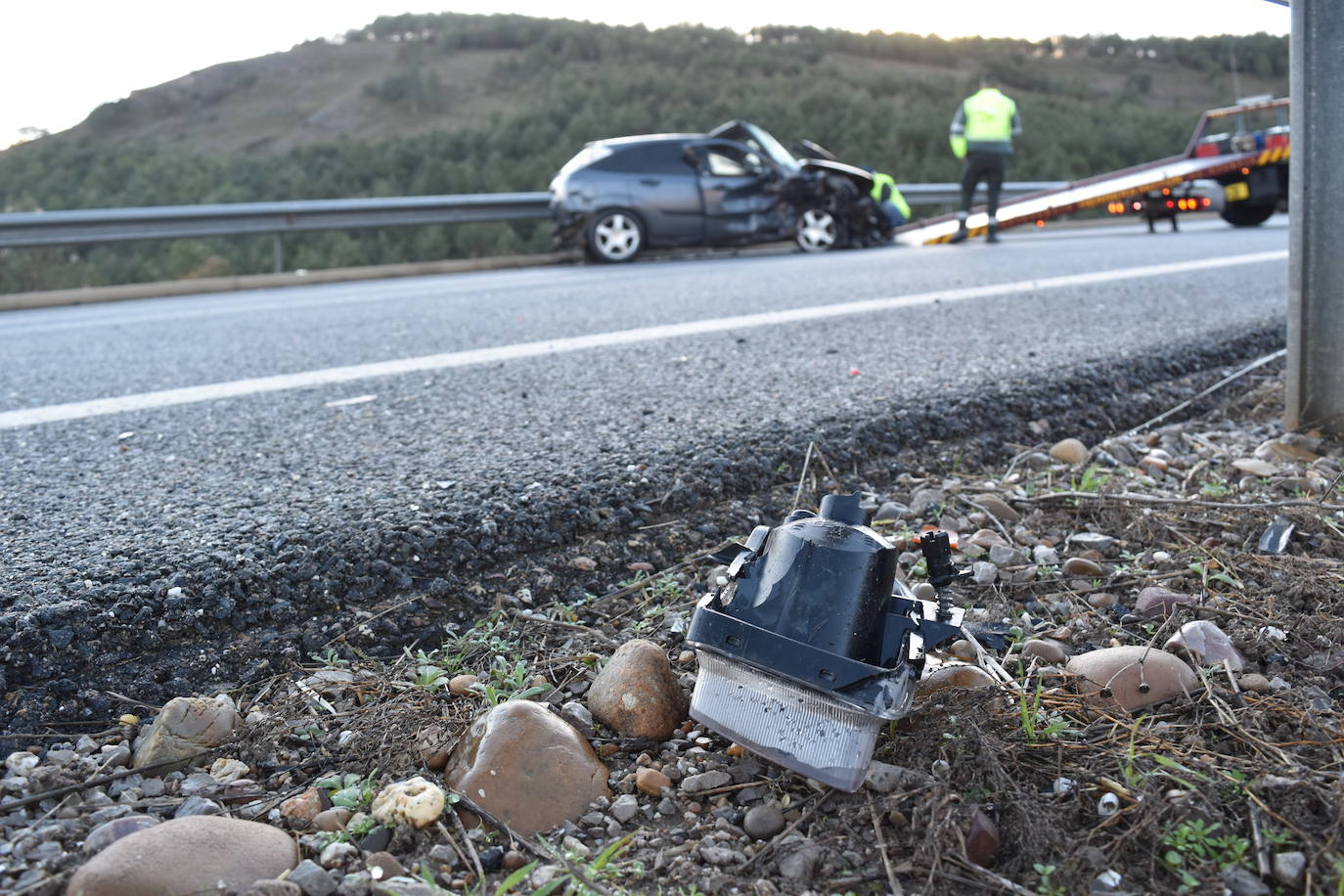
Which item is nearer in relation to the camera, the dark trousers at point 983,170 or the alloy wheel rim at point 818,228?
the alloy wheel rim at point 818,228

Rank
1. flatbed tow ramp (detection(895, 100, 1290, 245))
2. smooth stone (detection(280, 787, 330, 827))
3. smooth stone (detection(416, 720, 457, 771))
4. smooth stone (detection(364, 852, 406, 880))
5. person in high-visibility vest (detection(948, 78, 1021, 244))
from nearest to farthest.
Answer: smooth stone (detection(364, 852, 406, 880)) → smooth stone (detection(280, 787, 330, 827)) → smooth stone (detection(416, 720, 457, 771)) → person in high-visibility vest (detection(948, 78, 1021, 244)) → flatbed tow ramp (detection(895, 100, 1290, 245))

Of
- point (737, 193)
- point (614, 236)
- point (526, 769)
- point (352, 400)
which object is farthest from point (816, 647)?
point (737, 193)

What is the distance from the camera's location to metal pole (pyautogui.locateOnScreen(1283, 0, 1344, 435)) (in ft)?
7.57

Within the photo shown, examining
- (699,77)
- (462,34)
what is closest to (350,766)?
(699,77)

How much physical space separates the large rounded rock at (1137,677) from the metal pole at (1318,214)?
130 centimetres

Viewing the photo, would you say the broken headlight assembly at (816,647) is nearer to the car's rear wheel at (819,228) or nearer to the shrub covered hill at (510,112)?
the car's rear wheel at (819,228)

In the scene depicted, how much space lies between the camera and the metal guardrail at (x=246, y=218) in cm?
932

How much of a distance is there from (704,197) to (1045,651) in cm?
972

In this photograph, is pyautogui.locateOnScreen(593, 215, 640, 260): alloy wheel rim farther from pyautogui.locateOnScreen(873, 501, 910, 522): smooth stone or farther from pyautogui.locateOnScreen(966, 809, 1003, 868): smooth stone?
pyautogui.locateOnScreen(966, 809, 1003, 868): smooth stone

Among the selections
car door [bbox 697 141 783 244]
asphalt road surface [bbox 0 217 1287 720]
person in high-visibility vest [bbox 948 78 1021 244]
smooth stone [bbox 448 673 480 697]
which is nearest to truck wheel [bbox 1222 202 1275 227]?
person in high-visibility vest [bbox 948 78 1021 244]

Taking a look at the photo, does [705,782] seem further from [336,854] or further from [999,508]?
[999,508]

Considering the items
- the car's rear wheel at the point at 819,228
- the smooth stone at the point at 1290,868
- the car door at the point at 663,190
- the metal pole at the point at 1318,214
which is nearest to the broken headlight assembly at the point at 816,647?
the smooth stone at the point at 1290,868

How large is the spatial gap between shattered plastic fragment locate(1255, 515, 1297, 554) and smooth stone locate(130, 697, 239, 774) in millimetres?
1840

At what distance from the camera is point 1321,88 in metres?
2.33
